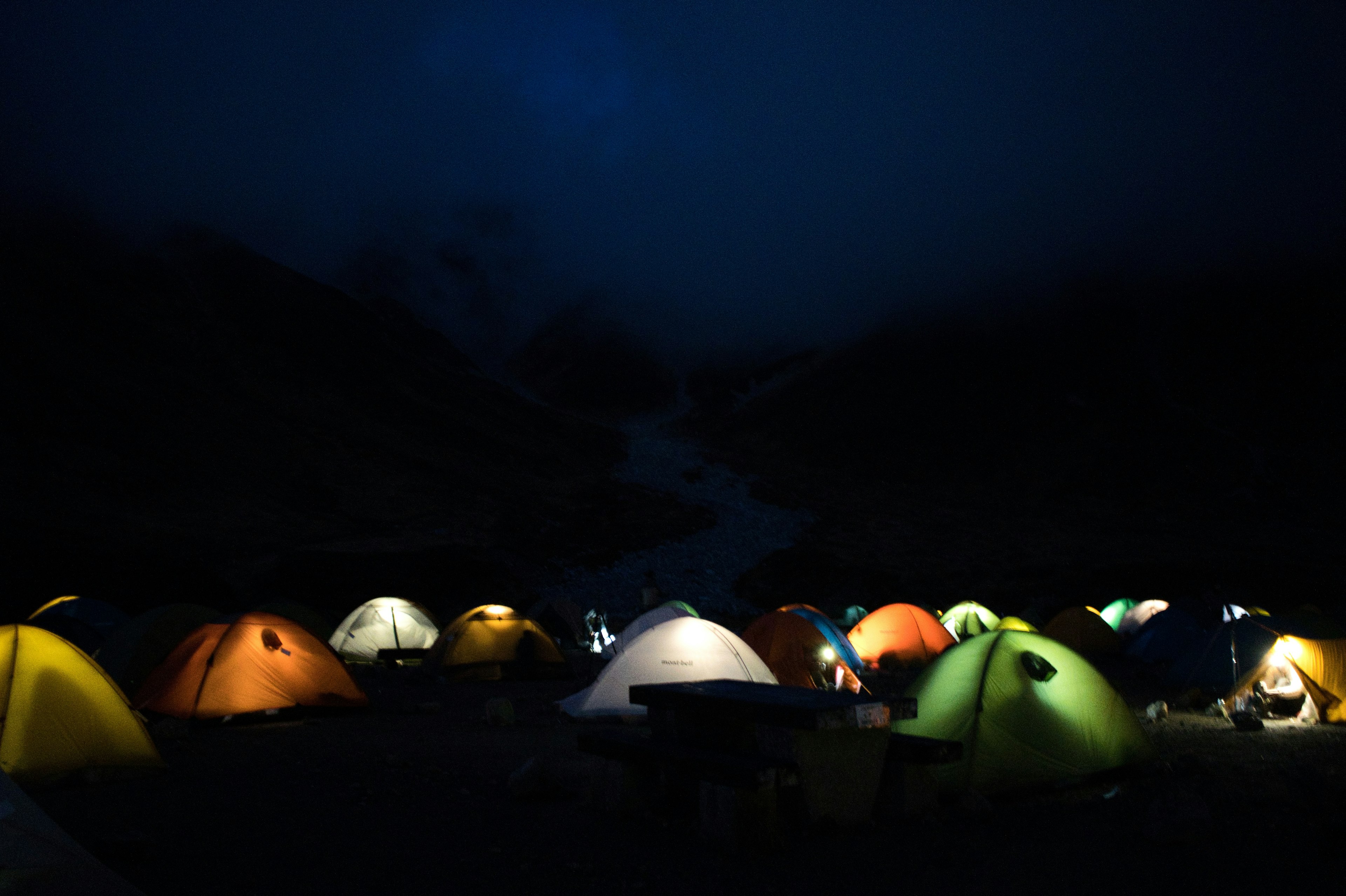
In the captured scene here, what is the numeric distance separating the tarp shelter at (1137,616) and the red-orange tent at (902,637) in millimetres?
6542

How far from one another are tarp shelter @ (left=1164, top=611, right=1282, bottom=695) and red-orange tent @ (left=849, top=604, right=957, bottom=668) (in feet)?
15.7

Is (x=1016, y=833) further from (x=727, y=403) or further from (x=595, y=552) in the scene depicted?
(x=727, y=403)

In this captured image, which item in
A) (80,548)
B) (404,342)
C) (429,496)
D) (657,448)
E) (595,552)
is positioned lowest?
(80,548)

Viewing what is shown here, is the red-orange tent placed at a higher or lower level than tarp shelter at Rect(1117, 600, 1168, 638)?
lower

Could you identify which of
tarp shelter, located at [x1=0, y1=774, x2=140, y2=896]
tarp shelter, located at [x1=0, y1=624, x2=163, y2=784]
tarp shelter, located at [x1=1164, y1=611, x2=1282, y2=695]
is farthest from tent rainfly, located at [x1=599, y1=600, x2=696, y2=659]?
tarp shelter, located at [x1=0, y1=774, x2=140, y2=896]

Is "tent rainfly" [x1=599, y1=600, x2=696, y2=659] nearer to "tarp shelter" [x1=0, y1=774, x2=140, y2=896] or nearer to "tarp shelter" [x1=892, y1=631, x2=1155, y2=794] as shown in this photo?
"tarp shelter" [x1=892, y1=631, x2=1155, y2=794]

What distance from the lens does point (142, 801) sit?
7566 millimetres

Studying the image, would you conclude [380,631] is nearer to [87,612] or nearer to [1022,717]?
[87,612]

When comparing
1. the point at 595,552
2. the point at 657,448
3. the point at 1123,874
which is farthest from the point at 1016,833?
the point at 657,448

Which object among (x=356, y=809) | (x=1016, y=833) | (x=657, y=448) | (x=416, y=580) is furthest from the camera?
(x=657, y=448)

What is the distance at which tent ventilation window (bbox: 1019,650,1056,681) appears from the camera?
8.09 meters

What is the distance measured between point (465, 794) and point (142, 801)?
2624 mm

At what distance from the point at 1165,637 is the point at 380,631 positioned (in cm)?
1774

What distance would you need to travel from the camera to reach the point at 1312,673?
1207cm
